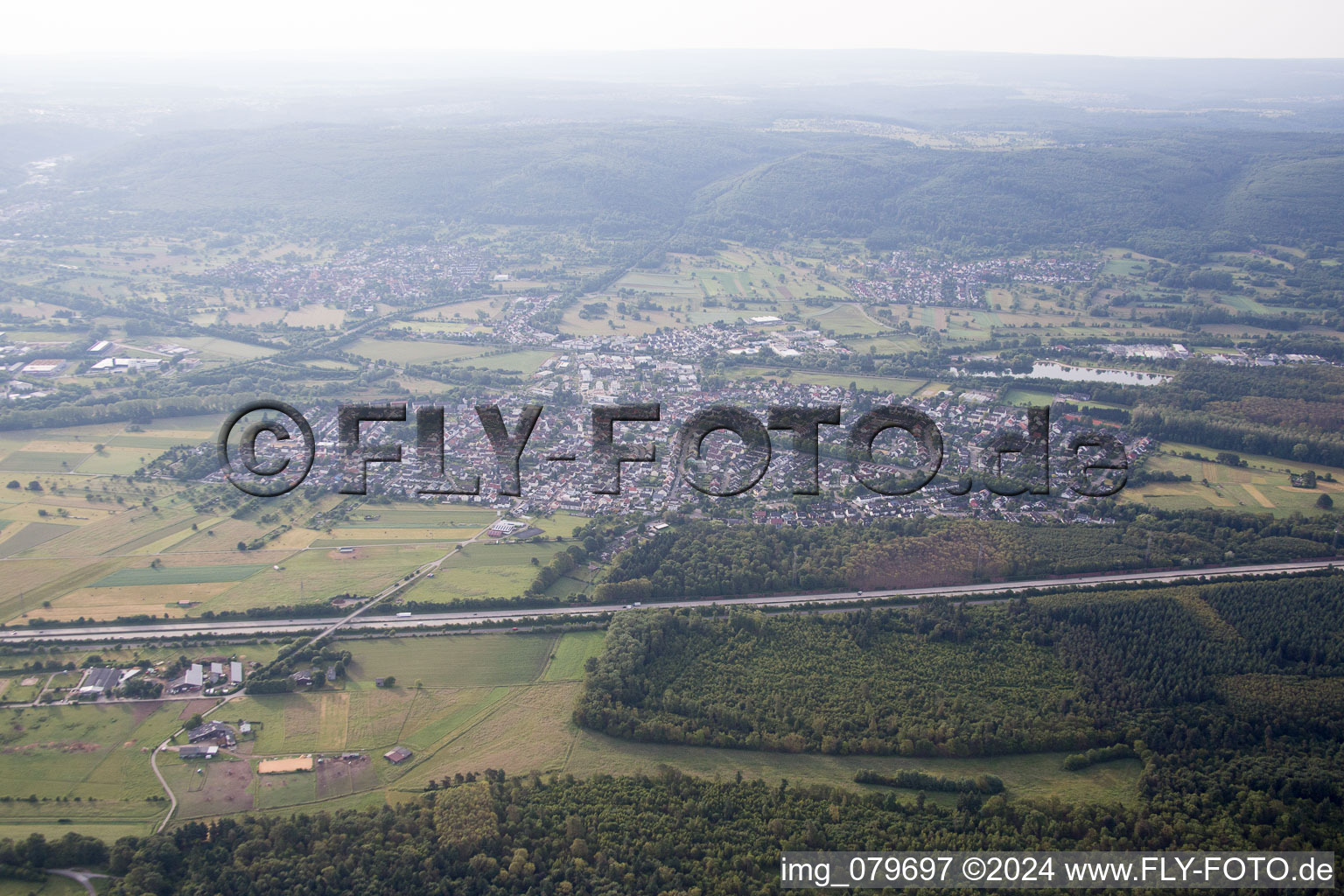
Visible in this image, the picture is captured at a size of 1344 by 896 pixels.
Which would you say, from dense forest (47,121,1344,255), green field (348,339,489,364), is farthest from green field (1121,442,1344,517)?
dense forest (47,121,1344,255)

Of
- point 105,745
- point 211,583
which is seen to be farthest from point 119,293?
point 105,745

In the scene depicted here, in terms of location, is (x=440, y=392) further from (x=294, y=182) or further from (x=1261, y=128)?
(x=1261, y=128)

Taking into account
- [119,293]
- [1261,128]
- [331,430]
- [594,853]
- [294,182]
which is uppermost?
[1261,128]

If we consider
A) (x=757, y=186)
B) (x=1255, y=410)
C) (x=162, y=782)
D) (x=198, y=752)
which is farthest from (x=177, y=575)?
(x=757, y=186)

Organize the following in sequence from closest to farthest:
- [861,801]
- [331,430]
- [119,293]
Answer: [861,801] < [331,430] < [119,293]

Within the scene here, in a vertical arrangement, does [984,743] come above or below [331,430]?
below

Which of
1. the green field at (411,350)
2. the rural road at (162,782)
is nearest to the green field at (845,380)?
the green field at (411,350)

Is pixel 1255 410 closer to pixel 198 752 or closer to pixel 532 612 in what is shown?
pixel 532 612

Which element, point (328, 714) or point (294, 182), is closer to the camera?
point (328, 714)
